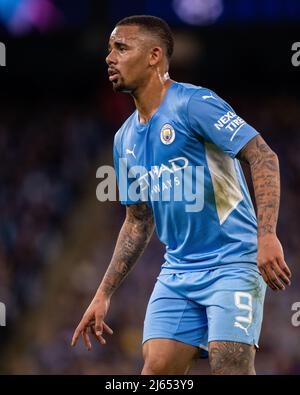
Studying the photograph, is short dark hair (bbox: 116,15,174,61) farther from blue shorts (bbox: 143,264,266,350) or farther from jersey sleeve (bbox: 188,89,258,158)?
blue shorts (bbox: 143,264,266,350)

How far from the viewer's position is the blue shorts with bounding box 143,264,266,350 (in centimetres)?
479

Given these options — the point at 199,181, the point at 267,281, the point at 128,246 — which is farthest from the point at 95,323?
the point at 267,281

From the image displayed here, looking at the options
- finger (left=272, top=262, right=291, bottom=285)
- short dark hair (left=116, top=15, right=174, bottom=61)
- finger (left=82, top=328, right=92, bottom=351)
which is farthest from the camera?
short dark hair (left=116, top=15, right=174, bottom=61)

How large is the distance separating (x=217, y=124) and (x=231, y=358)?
47.6 inches

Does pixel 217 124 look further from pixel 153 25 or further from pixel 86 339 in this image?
pixel 86 339

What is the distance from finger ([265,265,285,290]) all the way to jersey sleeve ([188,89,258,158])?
2.31 ft

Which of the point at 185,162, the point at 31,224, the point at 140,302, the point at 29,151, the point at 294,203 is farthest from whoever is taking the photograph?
the point at 29,151

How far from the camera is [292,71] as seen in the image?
55.8 feet

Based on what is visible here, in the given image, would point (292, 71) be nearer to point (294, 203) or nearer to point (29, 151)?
point (294, 203)

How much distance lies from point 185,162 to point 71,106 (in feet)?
42.8

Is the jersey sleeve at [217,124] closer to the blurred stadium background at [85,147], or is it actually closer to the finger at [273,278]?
the finger at [273,278]

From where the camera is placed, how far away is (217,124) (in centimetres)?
488

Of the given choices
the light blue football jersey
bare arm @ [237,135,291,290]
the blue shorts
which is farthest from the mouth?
the blue shorts

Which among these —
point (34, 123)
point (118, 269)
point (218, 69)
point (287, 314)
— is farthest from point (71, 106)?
point (118, 269)
